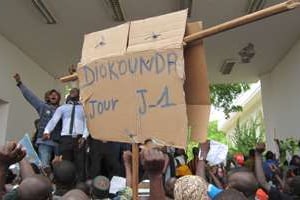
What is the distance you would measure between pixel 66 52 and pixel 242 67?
12.2 feet

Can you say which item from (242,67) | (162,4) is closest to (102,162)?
(162,4)

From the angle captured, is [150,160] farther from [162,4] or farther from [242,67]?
[242,67]

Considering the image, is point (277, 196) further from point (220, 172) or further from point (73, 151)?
point (73, 151)

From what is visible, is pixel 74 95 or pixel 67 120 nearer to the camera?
pixel 67 120

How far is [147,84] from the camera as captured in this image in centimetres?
270

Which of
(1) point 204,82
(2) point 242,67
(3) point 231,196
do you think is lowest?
(3) point 231,196

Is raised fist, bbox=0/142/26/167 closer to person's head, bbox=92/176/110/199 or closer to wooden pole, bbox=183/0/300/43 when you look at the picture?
wooden pole, bbox=183/0/300/43

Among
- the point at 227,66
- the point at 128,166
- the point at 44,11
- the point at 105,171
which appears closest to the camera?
the point at 128,166

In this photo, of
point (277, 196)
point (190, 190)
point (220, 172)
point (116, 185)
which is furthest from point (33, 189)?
point (220, 172)

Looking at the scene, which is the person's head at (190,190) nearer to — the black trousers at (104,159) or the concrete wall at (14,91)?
the black trousers at (104,159)

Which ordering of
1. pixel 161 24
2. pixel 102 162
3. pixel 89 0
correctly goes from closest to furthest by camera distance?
pixel 161 24 → pixel 102 162 → pixel 89 0

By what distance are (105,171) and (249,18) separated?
10.2 ft

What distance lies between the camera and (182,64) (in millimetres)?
2619

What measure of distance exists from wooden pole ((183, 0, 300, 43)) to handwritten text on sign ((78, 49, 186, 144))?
13 centimetres
